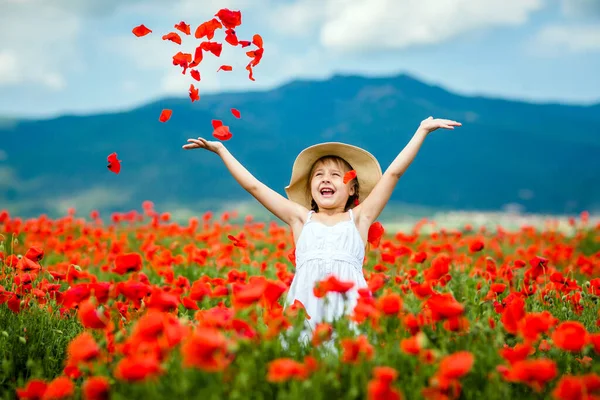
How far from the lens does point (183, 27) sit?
4000mm

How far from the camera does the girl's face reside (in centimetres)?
385

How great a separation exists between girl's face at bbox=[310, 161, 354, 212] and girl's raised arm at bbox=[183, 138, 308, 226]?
0.16 meters

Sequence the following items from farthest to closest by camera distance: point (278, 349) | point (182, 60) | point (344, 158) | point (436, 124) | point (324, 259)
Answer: point (344, 158), point (182, 60), point (436, 124), point (324, 259), point (278, 349)

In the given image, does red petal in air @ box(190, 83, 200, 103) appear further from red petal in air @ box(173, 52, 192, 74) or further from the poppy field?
the poppy field

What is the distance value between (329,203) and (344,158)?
0.43m

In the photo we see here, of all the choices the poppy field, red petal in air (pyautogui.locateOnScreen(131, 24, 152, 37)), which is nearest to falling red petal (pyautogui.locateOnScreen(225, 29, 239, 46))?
red petal in air (pyautogui.locateOnScreen(131, 24, 152, 37))

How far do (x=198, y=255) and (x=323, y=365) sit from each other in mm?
3354

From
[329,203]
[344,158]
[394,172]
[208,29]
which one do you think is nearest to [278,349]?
[329,203]

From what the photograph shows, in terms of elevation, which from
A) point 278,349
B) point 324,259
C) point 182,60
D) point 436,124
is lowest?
point 278,349

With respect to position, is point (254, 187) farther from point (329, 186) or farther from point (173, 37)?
point (173, 37)

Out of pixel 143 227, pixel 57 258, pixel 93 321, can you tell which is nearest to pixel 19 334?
pixel 93 321

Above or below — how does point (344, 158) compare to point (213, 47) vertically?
below

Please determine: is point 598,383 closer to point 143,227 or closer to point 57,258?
point 57,258

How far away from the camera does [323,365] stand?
7.45 feet
